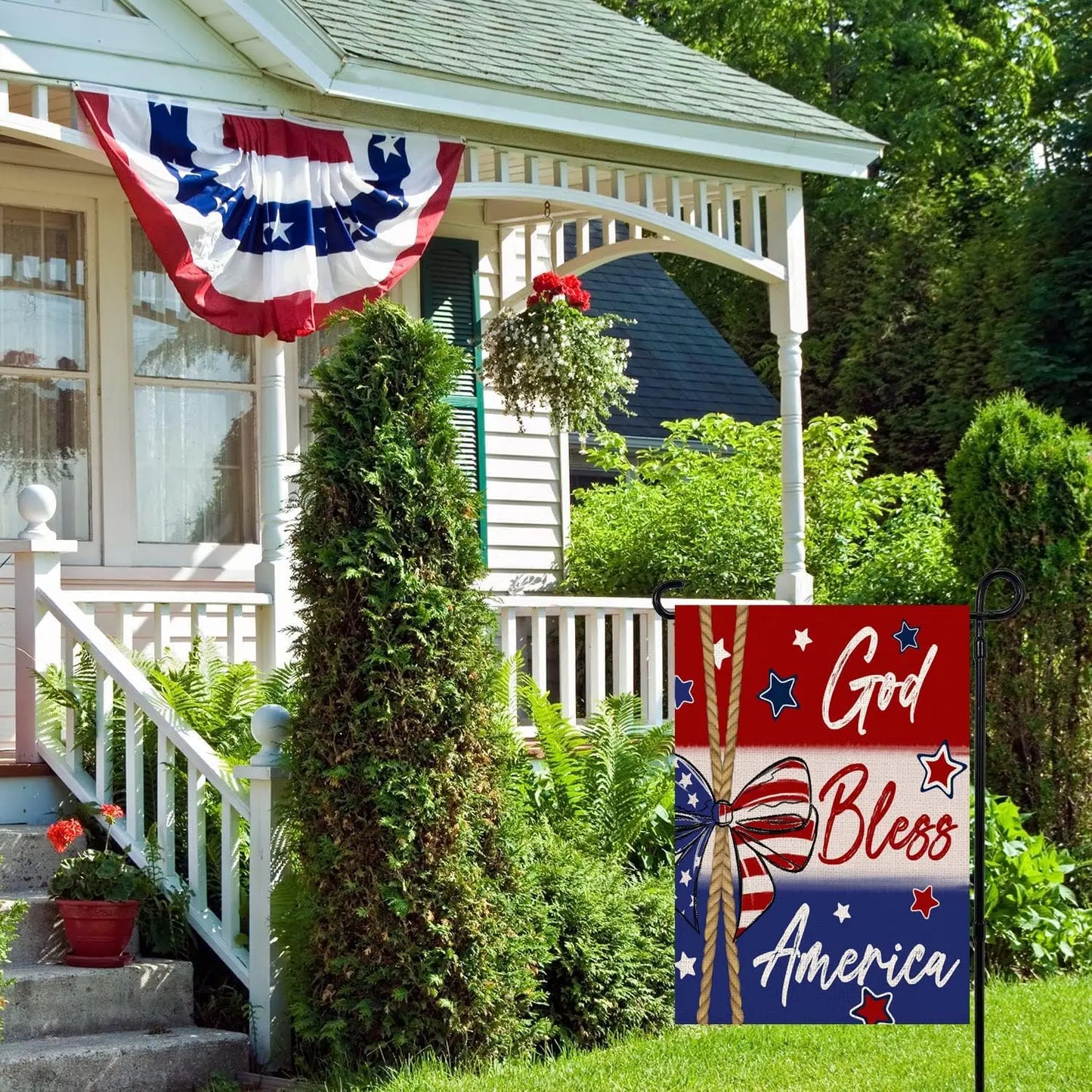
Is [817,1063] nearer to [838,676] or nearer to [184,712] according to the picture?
[838,676]

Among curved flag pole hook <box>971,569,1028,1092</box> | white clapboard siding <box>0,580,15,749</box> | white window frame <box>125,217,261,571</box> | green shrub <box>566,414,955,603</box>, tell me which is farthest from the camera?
green shrub <box>566,414,955,603</box>

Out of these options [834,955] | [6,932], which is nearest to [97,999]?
[6,932]

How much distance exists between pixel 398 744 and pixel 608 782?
1.90 meters

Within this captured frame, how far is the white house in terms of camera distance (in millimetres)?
7473

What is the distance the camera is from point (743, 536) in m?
11.0

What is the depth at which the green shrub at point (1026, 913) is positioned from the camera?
7676 millimetres

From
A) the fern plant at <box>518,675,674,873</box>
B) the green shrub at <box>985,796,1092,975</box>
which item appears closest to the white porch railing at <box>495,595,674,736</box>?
the fern plant at <box>518,675,674,873</box>

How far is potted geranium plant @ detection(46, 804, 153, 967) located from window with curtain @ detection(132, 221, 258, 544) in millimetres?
2828

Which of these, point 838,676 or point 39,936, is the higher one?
point 838,676

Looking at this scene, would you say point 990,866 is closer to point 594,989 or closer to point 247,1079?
point 594,989

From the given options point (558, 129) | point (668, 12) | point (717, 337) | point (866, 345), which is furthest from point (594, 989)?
point (668, 12)

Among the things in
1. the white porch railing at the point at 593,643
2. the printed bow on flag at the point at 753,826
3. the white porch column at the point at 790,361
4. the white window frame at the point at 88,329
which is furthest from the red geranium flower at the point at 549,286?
the printed bow on flag at the point at 753,826

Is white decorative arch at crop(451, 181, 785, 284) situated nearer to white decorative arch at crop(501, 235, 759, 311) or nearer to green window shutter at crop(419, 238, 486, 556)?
white decorative arch at crop(501, 235, 759, 311)

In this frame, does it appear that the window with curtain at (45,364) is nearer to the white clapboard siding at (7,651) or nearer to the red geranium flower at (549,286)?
the white clapboard siding at (7,651)
